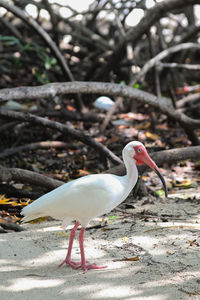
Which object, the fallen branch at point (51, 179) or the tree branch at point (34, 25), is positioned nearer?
the fallen branch at point (51, 179)

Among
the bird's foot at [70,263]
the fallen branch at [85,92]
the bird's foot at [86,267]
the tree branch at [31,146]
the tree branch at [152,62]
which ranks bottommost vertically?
the bird's foot at [86,267]

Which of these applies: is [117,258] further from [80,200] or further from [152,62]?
[152,62]

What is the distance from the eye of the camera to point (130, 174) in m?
3.56

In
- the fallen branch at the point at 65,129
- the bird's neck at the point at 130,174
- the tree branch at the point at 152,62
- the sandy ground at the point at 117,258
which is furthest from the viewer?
the tree branch at the point at 152,62

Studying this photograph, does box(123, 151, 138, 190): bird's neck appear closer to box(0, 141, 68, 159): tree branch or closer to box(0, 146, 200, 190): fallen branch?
box(0, 146, 200, 190): fallen branch

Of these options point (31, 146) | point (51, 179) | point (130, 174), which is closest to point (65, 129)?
point (51, 179)

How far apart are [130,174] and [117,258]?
62cm

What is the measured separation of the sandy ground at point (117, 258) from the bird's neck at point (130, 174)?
484 mm

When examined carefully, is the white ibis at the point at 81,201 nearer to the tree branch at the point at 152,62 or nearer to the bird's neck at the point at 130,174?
the bird's neck at the point at 130,174

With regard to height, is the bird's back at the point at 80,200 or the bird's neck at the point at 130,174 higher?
the bird's neck at the point at 130,174

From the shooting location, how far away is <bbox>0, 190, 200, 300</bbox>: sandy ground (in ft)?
9.33

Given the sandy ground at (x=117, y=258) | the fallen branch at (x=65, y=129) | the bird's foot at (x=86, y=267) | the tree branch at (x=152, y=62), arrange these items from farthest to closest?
the tree branch at (x=152, y=62)
the fallen branch at (x=65, y=129)
the bird's foot at (x=86, y=267)
the sandy ground at (x=117, y=258)

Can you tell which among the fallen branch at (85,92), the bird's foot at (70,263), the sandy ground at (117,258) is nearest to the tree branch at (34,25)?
the fallen branch at (85,92)

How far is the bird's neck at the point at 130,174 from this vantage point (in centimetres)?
353
